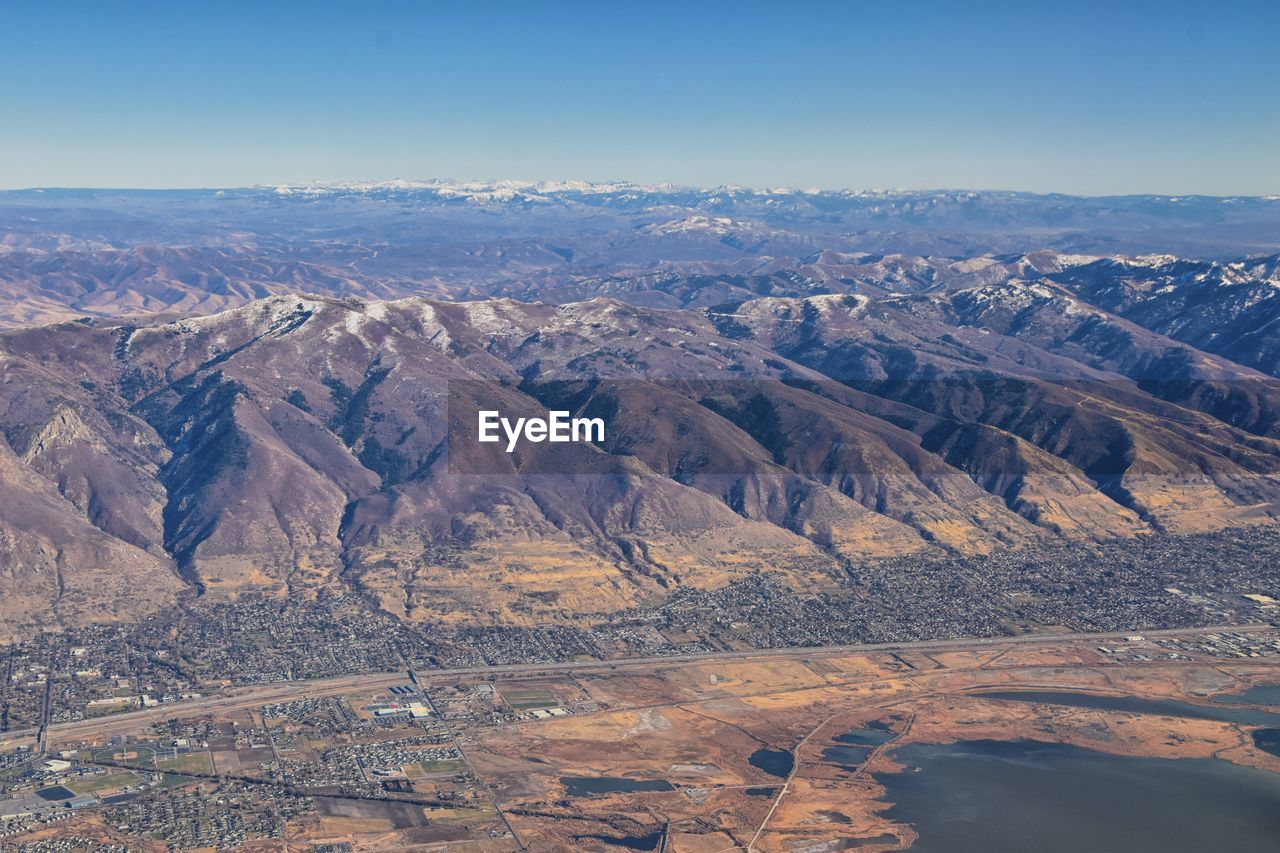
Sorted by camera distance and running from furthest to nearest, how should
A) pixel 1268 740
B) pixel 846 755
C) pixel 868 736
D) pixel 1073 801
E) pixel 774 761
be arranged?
pixel 868 736, pixel 1268 740, pixel 846 755, pixel 774 761, pixel 1073 801

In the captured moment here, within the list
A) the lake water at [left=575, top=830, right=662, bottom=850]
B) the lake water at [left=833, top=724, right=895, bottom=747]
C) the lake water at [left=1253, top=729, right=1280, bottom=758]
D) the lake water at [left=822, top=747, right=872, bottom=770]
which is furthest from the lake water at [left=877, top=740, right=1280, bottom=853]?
the lake water at [left=575, top=830, right=662, bottom=850]

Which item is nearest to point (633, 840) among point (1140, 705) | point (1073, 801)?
point (1073, 801)

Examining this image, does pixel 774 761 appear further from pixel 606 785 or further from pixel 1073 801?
pixel 1073 801

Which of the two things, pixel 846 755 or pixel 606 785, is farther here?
pixel 846 755

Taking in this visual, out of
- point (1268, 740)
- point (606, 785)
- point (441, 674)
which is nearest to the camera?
point (606, 785)

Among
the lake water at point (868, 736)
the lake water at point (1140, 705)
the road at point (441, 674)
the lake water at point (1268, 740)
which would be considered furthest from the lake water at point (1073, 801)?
the road at point (441, 674)
